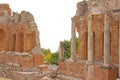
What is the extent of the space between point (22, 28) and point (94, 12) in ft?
38.2

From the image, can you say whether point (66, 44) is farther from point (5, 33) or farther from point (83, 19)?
point (83, 19)

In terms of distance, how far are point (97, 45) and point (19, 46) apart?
10.9 m

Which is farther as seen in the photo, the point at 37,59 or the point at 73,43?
the point at 37,59

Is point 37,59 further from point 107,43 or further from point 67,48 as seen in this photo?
point 67,48

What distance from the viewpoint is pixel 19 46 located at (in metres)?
27.0

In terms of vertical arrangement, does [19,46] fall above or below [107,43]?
below

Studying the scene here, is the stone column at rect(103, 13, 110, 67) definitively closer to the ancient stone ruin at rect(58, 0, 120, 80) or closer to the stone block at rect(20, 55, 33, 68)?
the ancient stone ruin at rect(58, 0, 120, 80)

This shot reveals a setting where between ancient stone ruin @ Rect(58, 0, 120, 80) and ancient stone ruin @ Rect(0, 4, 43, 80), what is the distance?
5.39 m

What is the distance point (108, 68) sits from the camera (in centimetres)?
1556

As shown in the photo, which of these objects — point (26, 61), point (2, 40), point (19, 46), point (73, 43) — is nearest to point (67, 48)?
point (2, 40)

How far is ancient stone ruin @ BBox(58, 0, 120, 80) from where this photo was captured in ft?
52.8

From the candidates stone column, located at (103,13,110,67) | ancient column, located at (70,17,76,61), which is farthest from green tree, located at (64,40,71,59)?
stone column, located at (103,13,110,67)

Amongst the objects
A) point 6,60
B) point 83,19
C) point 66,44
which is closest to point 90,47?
point 83,19

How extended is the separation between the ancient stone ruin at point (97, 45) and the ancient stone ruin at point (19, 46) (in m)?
5.39
